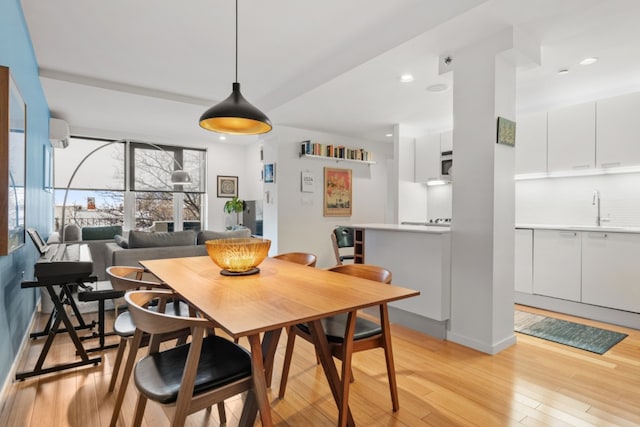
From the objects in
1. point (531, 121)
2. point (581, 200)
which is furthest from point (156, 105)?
point (581, 200)

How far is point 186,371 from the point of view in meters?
1.17

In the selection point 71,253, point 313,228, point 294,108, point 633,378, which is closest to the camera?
point 633,378

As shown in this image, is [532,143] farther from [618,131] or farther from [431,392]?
[431,392]

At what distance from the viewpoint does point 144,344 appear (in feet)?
5.98

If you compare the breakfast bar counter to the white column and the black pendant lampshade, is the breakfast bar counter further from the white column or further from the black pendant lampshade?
the black pendant lampshade

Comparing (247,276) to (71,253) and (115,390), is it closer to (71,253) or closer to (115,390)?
(115,390)

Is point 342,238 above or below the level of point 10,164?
below

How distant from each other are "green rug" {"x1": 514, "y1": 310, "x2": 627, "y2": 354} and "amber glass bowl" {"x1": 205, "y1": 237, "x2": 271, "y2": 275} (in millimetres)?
2567

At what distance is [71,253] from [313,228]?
3.25 meters

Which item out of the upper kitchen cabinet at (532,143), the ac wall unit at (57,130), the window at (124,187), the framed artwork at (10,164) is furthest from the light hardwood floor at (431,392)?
the window at (124,187)

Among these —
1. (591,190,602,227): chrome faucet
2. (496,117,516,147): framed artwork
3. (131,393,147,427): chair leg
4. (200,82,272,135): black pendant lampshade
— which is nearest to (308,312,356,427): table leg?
(131,393,147,427): chair leg

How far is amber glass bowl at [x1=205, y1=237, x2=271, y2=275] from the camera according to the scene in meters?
1.84

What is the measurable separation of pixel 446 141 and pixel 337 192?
72.7 inches

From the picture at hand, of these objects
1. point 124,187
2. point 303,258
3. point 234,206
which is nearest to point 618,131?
point 303,258
